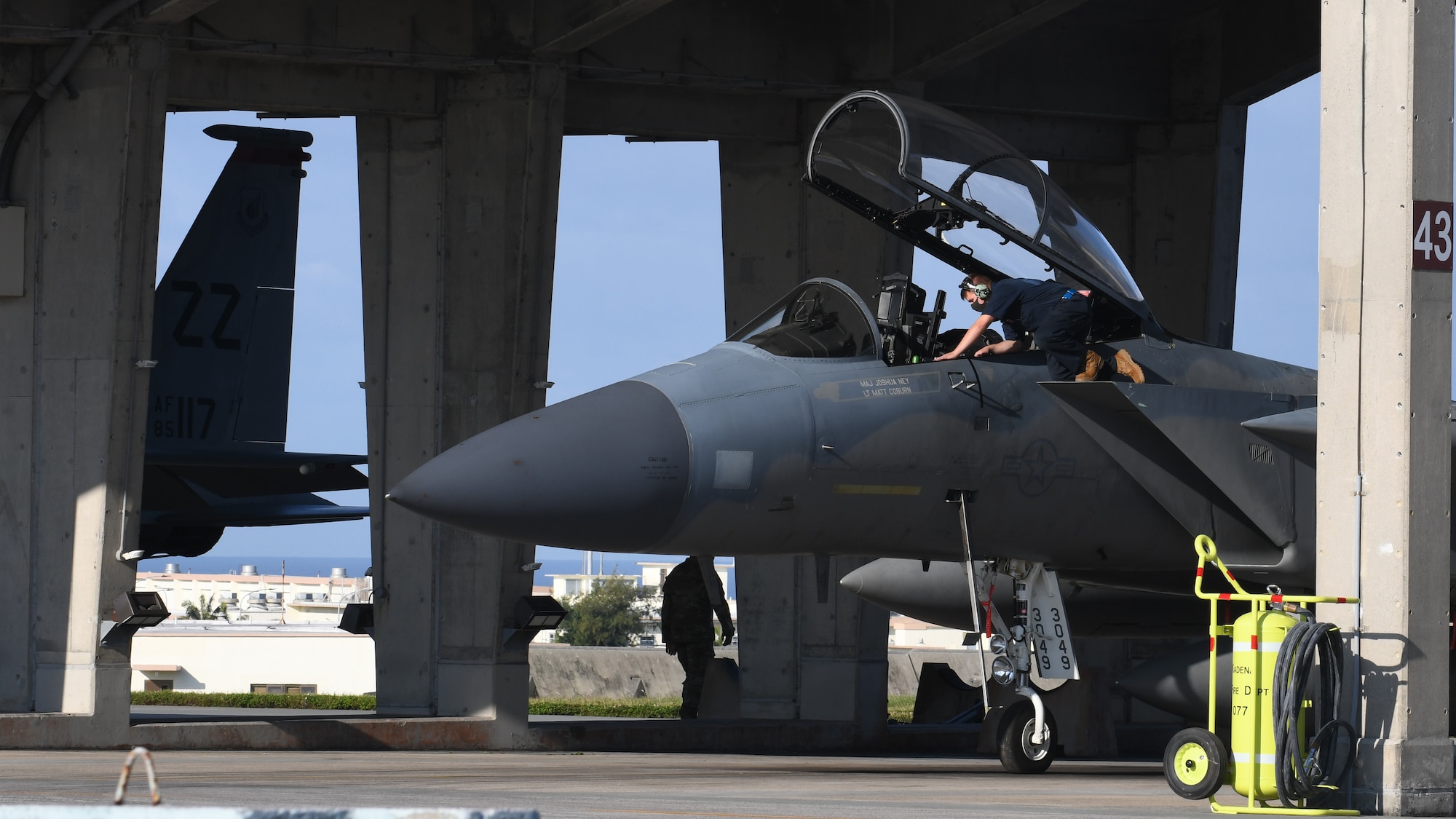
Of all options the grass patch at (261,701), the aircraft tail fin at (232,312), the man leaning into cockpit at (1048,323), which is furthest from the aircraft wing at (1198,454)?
the aircraft tail fin at (232,312)

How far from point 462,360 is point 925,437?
6323 millimetres

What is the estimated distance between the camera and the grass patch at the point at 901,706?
2527 centimetres

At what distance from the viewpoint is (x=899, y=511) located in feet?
29.7

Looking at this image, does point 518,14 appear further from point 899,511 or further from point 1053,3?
point 899,511

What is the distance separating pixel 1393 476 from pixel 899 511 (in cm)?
269

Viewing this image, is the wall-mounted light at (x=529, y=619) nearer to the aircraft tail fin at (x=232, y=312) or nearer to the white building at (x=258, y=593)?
the aircraft tail fin at (x=232, y=312)

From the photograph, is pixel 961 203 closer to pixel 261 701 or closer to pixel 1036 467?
pixel 1036 467

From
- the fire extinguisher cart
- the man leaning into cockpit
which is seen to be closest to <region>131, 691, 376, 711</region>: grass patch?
the man leaning into cockpit

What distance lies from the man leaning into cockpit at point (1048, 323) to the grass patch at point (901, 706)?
1501 cm

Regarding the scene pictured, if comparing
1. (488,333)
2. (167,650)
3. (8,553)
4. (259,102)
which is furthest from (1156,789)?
(167,650)

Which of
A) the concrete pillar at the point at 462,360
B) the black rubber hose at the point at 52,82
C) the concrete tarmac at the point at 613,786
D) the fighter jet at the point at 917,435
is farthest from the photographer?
the concrete pillar at the point at 462,360

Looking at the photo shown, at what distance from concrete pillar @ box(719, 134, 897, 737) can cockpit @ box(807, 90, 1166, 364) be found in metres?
5.46

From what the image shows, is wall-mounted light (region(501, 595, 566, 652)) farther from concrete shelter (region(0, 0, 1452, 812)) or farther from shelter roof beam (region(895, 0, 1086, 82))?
shelter roof beam (region(895, 0, 1086, 82))

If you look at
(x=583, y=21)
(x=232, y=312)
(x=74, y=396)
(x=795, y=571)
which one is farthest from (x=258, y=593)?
(x=583, y=21)
